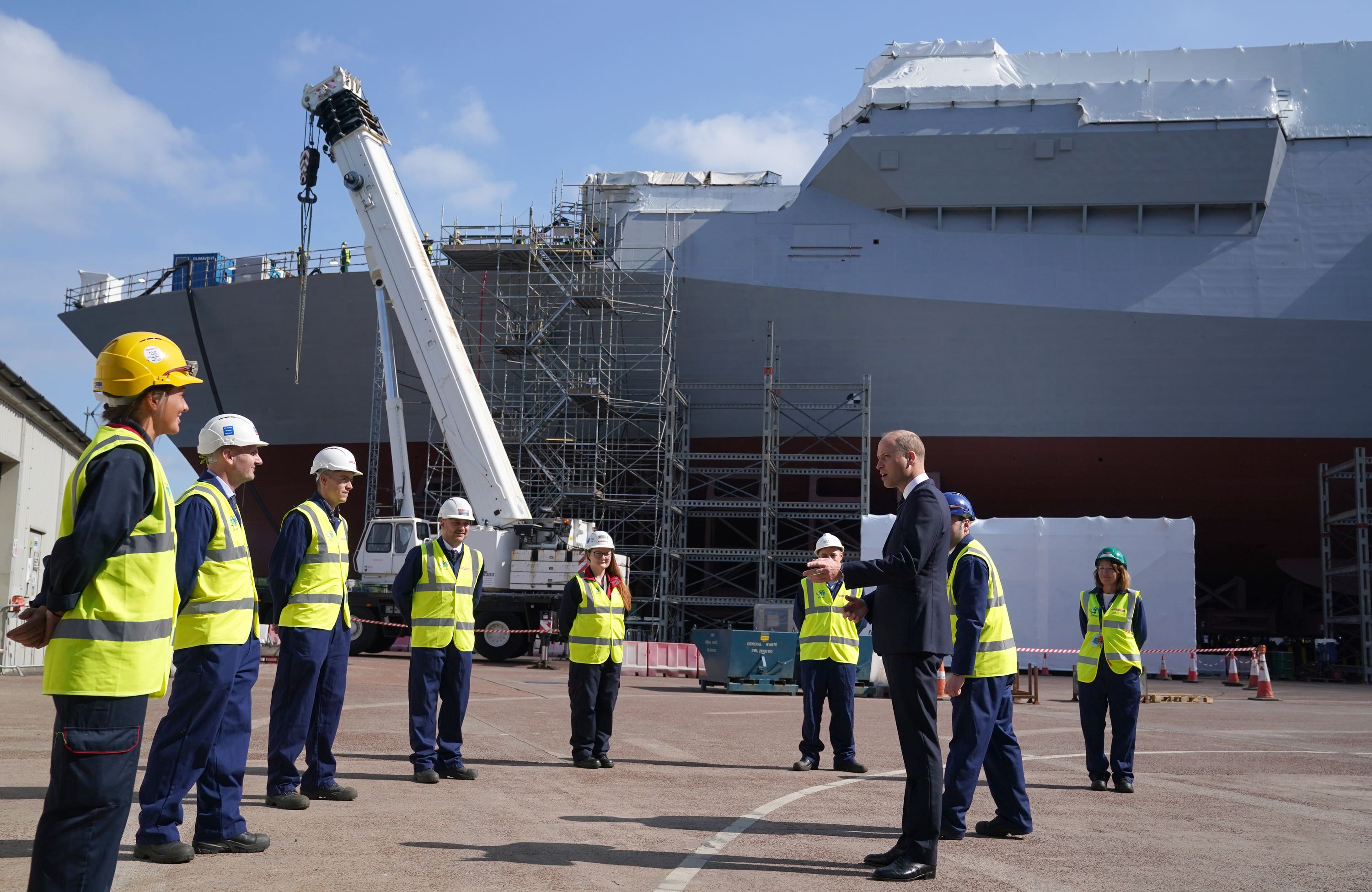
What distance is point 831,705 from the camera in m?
8.13

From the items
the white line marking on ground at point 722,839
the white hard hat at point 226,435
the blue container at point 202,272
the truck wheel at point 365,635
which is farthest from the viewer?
the blue container at point 202,272

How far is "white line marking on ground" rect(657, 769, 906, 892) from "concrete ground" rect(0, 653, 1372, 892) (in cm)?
2

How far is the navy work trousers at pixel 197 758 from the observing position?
13.9 ft

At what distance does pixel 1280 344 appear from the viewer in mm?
21516

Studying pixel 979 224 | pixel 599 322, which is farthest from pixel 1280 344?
pixel 599 322

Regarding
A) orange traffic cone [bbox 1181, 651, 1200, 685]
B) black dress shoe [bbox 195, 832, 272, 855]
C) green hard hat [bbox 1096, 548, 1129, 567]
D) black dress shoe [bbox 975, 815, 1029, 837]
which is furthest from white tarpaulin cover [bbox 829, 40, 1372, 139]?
black dress shoe [bbox 195, 832, 272, 855]

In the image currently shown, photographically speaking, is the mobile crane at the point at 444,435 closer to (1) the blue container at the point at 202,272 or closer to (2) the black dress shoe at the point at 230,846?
(1) the blue container at the point at 202,272

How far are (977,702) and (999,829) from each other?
0.60 meters

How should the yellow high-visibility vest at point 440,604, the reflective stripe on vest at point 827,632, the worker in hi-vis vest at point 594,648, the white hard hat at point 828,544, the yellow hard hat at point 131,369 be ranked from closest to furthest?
1. the yellow hard hat at point 131,369
2. the yellow high-visibility vest at point 440,604
3. the worker in hi-vis vest at point 594,648
4. the reflective stripe on vest at point 827,632
5. the white hard hat at point 828,544

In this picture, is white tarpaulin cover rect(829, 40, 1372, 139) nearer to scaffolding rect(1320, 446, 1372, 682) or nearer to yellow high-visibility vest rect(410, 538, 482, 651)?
scaffolding rect(1320, 446, 1372, 682)

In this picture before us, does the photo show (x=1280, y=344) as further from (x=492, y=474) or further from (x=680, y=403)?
(x=492, y=474)

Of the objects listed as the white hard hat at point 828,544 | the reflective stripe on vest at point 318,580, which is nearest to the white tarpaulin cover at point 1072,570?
the white hard hat at point 828,544

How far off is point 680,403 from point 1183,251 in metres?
10.8

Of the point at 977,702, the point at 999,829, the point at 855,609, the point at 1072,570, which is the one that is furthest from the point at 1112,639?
the point at 1072,570
